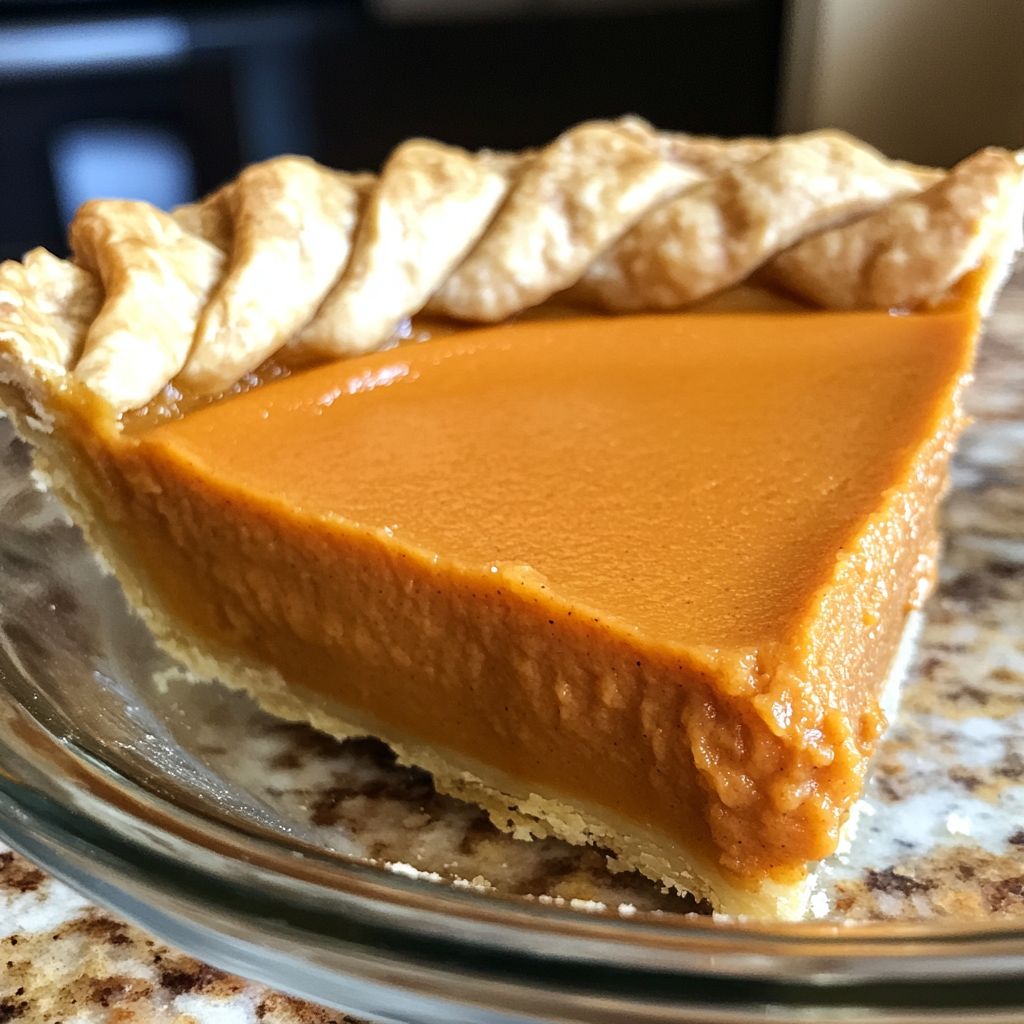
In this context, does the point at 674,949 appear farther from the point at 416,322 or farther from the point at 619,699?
the point at 416,322

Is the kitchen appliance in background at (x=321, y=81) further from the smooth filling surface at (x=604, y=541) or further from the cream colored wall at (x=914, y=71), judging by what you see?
the smooth filling surface at (x=604, y=541)

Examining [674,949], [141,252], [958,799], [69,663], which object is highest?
[141,252]

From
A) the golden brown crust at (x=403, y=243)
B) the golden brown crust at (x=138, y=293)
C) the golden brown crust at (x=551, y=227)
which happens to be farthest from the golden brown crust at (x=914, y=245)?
the golden brown crust at (x=138, y=293)

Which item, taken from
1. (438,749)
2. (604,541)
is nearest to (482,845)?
(438,749)

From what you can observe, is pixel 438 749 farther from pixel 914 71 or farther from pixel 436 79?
pixel 914 71

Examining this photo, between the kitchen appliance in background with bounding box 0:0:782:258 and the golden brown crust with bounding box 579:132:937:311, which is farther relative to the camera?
the kitchen appliance in background with bounding box 0:0:782:258

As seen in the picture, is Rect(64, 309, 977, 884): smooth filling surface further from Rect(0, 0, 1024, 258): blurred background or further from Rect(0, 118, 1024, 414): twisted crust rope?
Rect(0, 0, 1024, 258): blurred background

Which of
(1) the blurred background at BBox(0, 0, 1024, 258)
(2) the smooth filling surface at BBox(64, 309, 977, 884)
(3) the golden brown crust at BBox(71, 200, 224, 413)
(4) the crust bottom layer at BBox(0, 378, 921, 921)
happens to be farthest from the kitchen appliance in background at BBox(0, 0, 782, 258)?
(2) the smooth filling surface at BBox(64, 309, 977, 884)

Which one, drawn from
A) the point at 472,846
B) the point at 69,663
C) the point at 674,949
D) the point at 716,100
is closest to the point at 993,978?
the point at 674,949
